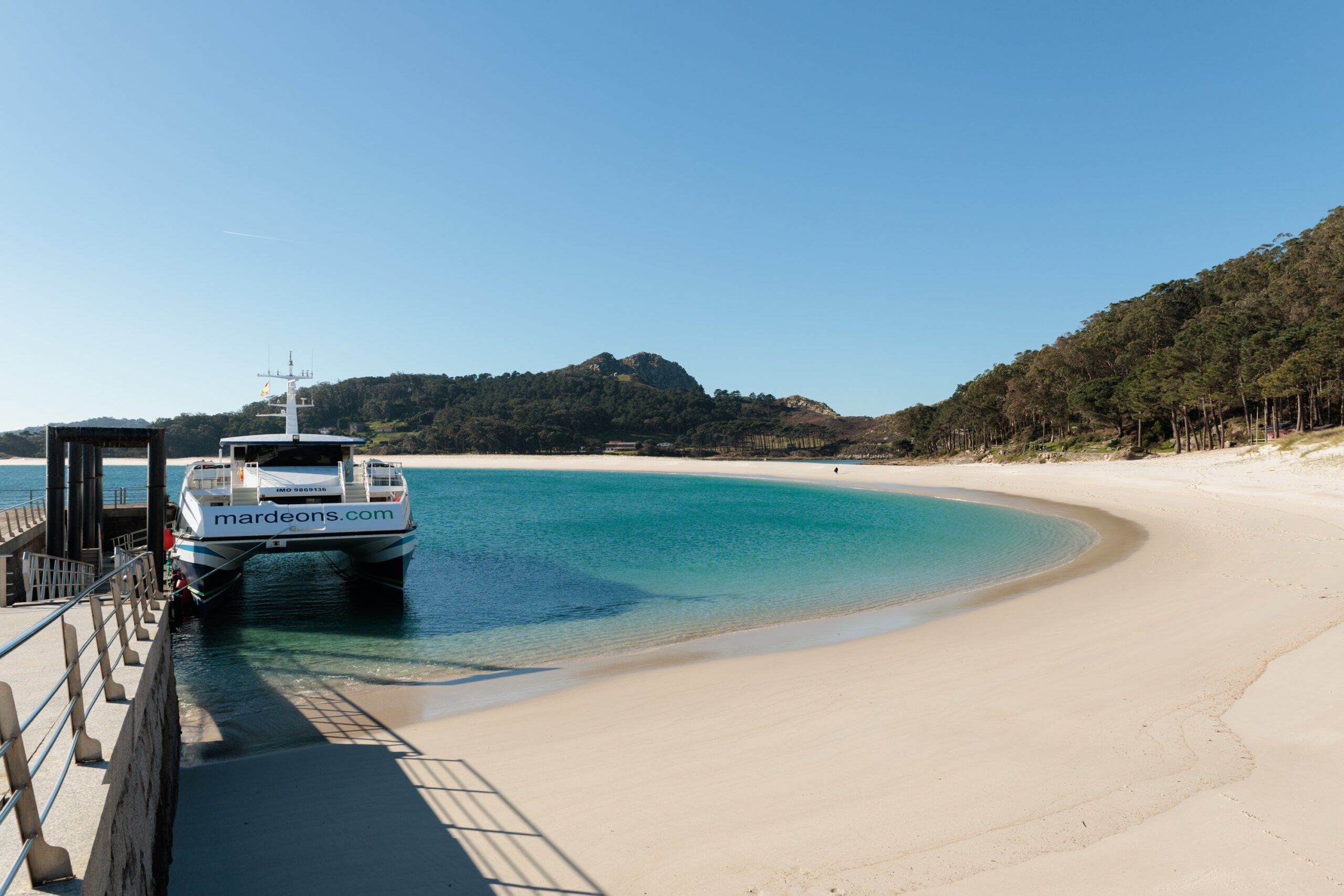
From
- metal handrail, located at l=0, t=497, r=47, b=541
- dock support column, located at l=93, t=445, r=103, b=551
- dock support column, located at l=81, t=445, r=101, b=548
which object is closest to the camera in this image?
metal handrail, located at l=0, t=497, r=47, b=541

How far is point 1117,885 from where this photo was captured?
4.20m

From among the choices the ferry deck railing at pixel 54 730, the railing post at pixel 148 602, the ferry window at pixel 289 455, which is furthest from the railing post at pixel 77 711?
the ferry window at pixel 289 455

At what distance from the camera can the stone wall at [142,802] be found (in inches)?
129

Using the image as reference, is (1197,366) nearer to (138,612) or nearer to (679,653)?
(679,653)

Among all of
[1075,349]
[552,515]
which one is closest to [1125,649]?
[552,515]

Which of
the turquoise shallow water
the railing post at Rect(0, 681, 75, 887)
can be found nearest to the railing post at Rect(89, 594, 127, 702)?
the railing post at Rect(0, 681, 75, 887)

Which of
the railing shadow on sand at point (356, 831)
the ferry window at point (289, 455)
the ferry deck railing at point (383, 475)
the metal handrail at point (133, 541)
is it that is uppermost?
the ferry window at point (289, 455)

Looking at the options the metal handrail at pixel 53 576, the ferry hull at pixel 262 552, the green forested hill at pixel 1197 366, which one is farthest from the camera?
the green forested hill at pixel 1197 366

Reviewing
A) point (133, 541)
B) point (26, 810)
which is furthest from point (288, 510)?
point (26, 810)

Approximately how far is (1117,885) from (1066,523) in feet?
88.1

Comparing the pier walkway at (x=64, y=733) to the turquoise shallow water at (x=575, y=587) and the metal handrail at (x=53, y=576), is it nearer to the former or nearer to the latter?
the turquoise shallow water at (x=575, y=587)

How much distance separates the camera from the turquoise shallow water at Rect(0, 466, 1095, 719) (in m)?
11.2

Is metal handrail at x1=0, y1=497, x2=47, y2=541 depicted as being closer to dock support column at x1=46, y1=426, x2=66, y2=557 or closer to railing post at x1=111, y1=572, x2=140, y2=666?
dock support column at x1=46, y1=426, x2=66, y2=557

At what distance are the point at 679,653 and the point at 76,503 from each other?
13326mm
